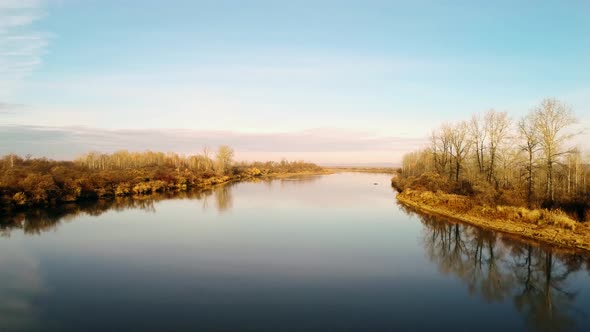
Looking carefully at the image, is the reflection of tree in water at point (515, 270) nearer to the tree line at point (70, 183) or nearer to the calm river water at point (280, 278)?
the calm river water at point (280, 278)

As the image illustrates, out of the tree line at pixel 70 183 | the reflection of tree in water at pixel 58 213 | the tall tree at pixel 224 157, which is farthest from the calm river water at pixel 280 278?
the tall tree at pixel 224 157

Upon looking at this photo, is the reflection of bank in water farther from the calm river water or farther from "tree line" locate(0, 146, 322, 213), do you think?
"tree line" locate(0, 146, 322, 213)

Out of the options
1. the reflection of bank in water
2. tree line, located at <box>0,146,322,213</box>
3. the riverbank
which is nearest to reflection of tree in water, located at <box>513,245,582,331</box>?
the riverbank

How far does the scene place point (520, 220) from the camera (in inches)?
778

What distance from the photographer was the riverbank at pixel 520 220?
16.2 metres

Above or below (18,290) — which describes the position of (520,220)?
above

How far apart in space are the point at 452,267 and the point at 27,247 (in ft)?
62.3

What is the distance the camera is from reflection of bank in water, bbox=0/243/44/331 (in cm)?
845

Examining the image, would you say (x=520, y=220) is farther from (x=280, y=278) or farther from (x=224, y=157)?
(x=224, y=157)

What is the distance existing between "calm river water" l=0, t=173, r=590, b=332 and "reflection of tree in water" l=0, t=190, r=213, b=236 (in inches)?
12.5

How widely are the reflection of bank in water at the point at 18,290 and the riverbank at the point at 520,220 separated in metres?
20.6

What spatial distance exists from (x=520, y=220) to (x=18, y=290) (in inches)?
926

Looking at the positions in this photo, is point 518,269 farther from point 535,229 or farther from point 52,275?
point 52,275

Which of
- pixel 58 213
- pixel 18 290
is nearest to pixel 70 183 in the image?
pixel 58 213
